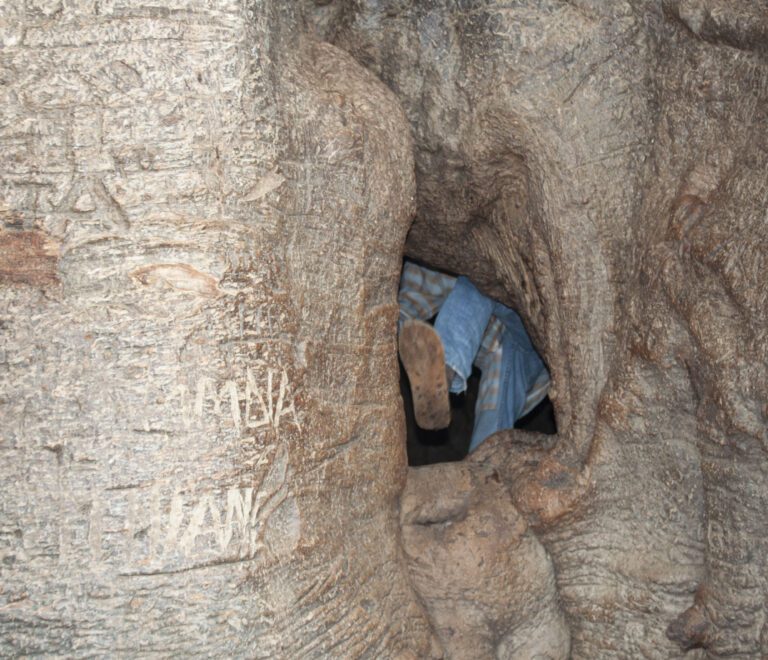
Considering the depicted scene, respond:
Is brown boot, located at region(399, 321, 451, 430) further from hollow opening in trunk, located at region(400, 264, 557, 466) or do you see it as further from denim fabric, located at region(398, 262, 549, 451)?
hollow opening in trunk, located at region(400, 264, 557, 466)

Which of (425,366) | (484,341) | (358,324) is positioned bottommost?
(484,341)

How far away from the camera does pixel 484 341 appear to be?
9.14 feet

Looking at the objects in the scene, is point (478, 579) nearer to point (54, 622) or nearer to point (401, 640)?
point (401, 640)

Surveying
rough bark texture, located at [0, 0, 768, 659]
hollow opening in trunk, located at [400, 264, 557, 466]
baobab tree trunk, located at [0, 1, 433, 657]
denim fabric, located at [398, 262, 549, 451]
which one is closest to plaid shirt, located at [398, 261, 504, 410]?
denim fabric, located at [398, 262, 549, 451]

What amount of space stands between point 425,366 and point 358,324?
36 cm

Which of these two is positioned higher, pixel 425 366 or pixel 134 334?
pixel 134 334

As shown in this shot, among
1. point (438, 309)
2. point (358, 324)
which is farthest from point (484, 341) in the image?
point (358, 324)

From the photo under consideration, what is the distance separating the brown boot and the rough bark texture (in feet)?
0.55

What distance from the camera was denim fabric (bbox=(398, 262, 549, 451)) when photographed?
8.74 feet

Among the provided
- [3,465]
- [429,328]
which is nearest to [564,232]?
[429,328]

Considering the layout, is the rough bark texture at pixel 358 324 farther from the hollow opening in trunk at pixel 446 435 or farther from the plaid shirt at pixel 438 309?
the hollow opening in trunk at pixel 446 435

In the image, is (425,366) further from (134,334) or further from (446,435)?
(446,435)

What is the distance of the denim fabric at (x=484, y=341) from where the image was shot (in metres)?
2.66

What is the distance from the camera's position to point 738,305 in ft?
5.86
